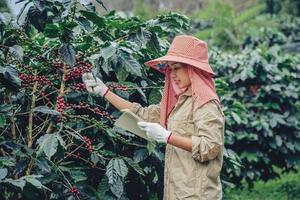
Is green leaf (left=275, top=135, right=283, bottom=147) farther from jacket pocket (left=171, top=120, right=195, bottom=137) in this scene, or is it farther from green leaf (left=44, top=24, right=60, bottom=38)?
green leaf (left=44, top=24, right=60, bottom=38)

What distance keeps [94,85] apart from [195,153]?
0.67 m

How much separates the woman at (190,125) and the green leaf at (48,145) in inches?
16.4

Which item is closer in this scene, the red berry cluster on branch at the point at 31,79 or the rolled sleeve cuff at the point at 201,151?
the rolled sleeve cuff at the point at 201,151

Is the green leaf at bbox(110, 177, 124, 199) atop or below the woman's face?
below

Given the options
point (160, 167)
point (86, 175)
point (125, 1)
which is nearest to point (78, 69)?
point (86, 175)

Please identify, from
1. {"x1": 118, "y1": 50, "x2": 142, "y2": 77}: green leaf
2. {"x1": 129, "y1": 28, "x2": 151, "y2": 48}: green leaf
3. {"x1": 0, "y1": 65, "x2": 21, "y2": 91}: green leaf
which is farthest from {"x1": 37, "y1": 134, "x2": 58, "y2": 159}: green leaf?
{"x1": 129, "y1": 28, "x2": 151, "y2": 48}: green leaf

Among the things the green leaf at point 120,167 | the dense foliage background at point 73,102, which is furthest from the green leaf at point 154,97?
the green leaf at point 120,167

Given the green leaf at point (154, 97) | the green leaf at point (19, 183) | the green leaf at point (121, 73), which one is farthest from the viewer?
the green leaf at point (154, 97)

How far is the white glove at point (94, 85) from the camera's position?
10.2ft

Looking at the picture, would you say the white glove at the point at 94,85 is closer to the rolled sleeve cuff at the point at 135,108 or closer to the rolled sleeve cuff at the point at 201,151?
the rolled sleeve cuff at the point at 135,108

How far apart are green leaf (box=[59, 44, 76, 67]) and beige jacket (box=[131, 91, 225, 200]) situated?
58 centimetres

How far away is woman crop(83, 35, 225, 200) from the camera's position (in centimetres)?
281

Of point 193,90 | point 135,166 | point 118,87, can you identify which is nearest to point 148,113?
point 118,87

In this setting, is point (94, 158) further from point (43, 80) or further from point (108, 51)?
point (108, 51)
